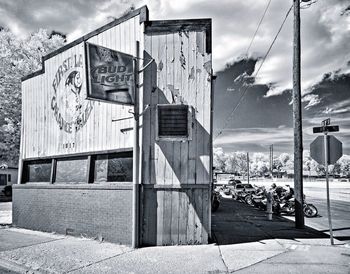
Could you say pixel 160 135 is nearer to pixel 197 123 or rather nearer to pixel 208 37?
pixel 197 123

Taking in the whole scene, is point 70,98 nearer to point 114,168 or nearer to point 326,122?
point 114,168

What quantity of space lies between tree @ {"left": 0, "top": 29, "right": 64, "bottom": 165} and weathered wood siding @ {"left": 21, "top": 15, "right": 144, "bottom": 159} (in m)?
7.62

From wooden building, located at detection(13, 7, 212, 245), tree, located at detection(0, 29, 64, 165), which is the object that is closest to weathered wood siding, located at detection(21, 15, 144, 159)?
wooden building, located at detection(13, 7, 212, 245)

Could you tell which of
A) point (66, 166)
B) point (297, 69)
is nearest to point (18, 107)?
point (66, 166)

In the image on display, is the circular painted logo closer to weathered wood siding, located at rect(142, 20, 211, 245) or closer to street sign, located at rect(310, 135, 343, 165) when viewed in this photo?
weathered wood siding, located at rect(142, 20, 211, 245)

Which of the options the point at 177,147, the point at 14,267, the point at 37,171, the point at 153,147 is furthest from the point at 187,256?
the point at 37,171

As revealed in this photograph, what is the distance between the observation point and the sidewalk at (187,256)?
548 cm

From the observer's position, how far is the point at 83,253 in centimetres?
661

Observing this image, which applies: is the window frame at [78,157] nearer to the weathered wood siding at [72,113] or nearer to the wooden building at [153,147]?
the wooden building at [153,147]

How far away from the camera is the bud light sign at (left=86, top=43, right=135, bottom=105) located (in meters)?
6.71

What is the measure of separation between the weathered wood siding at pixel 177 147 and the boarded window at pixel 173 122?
0.48ft

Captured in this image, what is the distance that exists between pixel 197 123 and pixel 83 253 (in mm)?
4274

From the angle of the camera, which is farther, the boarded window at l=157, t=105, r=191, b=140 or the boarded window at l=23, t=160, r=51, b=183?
the boarded window at l=23, t=160, r=51, b=183

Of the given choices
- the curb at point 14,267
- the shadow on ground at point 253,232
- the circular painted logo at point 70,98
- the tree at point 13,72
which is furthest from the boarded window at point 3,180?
the shadow on ground at point 253,232
